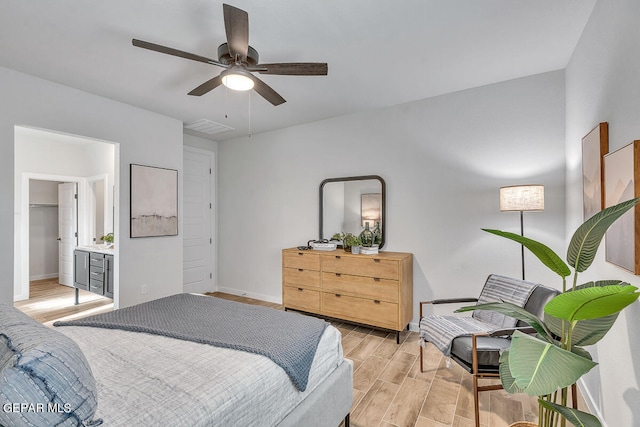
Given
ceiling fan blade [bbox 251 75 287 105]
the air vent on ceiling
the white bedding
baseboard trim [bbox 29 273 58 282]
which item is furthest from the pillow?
baseboard trim [bbox 29 273 58 282]

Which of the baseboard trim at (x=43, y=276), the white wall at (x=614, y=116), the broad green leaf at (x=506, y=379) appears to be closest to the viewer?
the broad green leaf at (x=506, y=379)

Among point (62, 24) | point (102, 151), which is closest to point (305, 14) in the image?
point (62, 24)

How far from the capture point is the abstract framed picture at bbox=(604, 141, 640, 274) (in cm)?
133

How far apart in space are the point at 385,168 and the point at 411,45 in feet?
4.99

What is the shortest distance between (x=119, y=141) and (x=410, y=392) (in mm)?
3953

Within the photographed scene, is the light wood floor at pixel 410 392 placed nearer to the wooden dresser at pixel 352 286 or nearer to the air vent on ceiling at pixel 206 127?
the wooden dresser at pixel 352 286

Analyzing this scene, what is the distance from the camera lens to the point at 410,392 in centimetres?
224

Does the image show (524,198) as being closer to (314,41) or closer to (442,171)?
(442,171)

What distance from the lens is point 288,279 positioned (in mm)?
3803

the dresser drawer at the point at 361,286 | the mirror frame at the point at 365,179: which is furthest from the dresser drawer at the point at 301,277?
the mirror frame at the point at 365,179

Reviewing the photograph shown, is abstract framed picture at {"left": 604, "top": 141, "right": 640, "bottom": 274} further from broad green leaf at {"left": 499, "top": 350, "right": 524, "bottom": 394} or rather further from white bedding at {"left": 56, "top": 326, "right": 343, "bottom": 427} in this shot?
white bedding at {"left": 56, "top": 326, "right": 343, "bottom": 427}

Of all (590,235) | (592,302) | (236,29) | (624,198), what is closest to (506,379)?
(592,302)

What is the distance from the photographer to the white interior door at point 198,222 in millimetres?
4781

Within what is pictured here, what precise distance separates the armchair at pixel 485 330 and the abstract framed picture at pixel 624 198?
1.84ft
